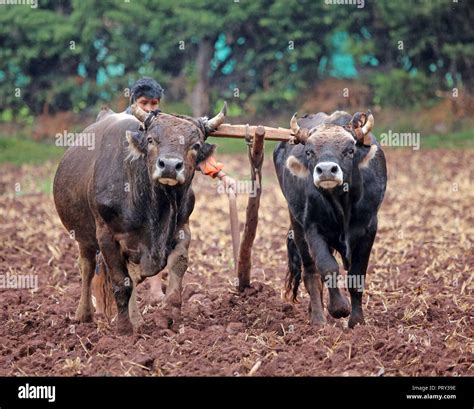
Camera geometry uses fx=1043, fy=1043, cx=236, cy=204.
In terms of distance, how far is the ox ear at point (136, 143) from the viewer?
25.5 ft

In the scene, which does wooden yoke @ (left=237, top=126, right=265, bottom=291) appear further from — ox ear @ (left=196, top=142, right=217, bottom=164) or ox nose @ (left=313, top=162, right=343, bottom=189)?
ox nose @ (left=313, top=162, right=343, bottom=189)

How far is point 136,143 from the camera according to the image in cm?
780

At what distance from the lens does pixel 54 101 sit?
1115 inches

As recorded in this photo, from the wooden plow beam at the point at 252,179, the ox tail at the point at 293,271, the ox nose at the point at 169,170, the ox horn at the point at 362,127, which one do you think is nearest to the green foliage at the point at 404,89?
the wooden plow beam at the point at 252,179

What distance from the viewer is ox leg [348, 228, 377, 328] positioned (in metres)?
8.20

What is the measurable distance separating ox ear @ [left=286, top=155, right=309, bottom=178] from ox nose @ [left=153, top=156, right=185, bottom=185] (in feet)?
4.05

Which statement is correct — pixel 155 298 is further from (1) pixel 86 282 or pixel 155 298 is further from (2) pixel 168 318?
(2) pixel 168 318

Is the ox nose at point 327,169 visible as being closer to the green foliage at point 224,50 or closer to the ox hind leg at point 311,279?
the ox hind leg at point 311,279

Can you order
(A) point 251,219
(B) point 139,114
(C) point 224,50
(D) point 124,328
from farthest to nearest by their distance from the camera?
(C) point 224,50, (A) point 251,219, (D) point 124,328, (B) point 139,114

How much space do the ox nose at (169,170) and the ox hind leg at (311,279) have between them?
1811mm

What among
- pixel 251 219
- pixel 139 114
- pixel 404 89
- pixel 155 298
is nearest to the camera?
pixel 139 114

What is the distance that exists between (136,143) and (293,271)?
2.21 m

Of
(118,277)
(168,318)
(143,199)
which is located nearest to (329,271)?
(168,318)
